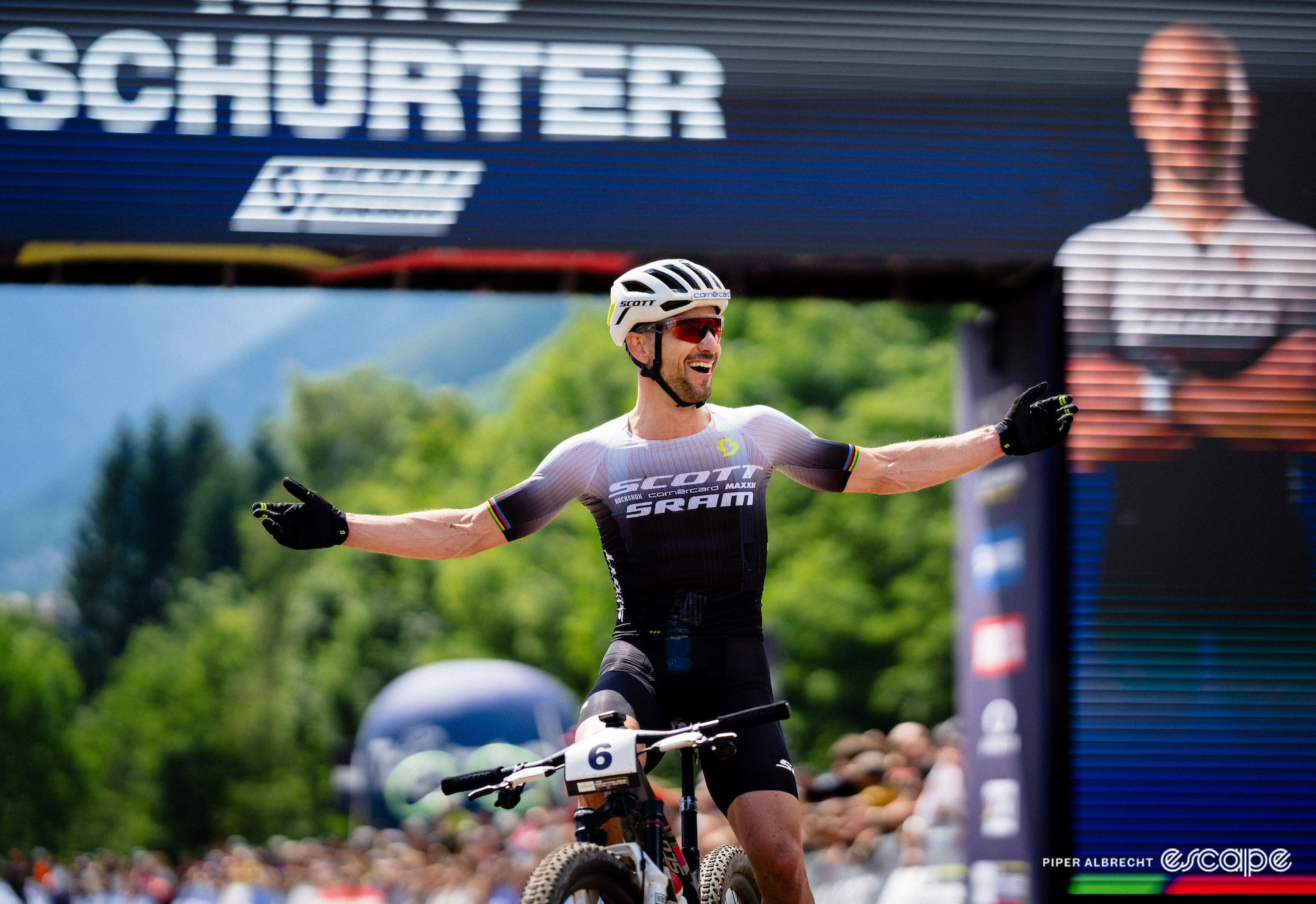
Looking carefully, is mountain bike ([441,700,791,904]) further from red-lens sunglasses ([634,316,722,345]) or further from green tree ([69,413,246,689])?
green tree ([69,413,246,689])

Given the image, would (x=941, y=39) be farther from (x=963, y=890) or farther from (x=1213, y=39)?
(x=963, y=890)

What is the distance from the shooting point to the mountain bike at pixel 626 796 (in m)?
4.94

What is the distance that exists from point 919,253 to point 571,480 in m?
3.97

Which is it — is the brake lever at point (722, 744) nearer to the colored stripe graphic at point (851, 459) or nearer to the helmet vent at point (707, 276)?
the colored stripe graphic at point (851, 459)

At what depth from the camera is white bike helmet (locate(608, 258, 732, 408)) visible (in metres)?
5.78

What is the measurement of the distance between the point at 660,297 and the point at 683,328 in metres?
0.15

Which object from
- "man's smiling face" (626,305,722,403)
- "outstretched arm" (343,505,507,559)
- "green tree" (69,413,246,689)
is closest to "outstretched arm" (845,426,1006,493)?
"man's smiling face" (626,305,722,403)

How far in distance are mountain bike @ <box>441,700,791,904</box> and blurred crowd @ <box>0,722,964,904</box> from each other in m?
3.06

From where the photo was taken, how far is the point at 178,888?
31.0 metres

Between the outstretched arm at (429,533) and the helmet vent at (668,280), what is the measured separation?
1079 mm

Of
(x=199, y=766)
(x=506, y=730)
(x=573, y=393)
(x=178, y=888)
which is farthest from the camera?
(x=199, y=766)

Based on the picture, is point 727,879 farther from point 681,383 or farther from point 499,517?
point 681,383

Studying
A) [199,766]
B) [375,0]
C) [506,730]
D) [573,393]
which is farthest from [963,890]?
[199,766]

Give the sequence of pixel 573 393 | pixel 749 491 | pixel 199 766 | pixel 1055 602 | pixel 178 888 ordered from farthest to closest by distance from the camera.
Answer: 1. pixel 199 766
2. pixel 573 393
3. pixel 178 888
4. pixel 1055 602
5. pixel 749 491
